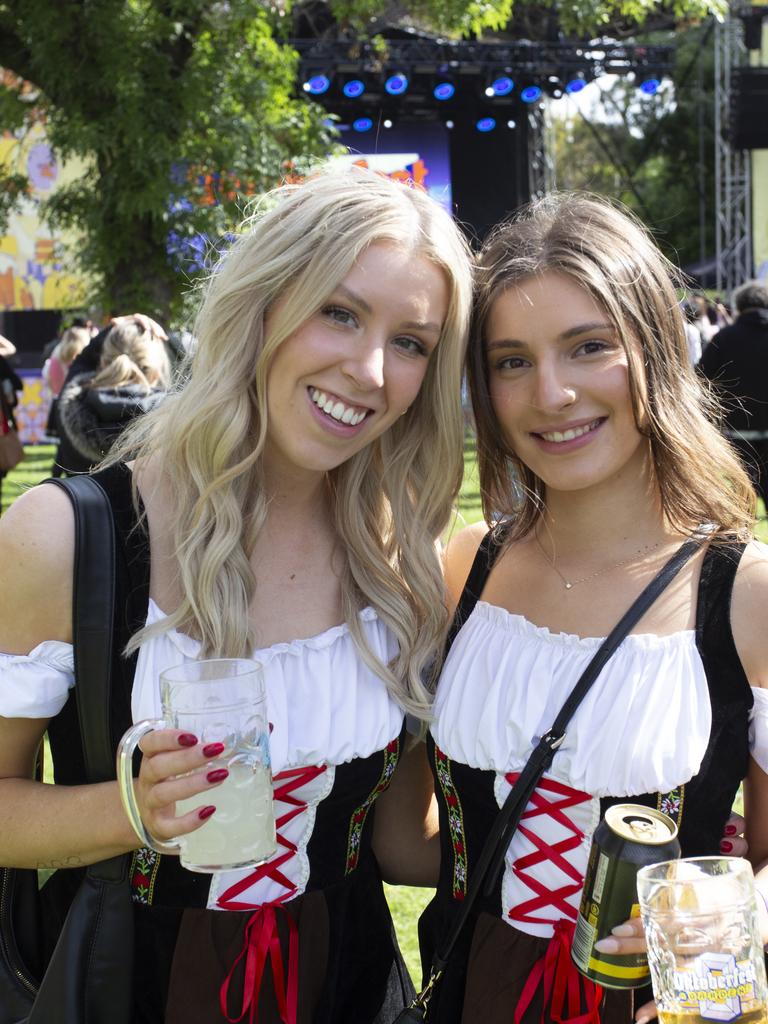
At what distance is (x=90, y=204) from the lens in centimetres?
743

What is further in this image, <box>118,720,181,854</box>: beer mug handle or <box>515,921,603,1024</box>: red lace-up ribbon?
<box>515,921,603,1024</box>: red lace-up ribbon

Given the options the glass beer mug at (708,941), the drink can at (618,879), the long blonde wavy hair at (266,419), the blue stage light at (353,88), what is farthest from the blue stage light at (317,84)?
the glass beer mug at (708,941)

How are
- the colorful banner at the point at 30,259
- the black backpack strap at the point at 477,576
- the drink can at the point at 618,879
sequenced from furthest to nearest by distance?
1. the colorful banner at the point at 30,259
2. the black backpack strap at the point at 477,576
3. the drink can at the point at 618,879

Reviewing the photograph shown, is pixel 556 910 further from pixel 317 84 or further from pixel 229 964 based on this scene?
pixel 317 84

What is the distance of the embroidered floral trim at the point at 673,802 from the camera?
1.61 metres

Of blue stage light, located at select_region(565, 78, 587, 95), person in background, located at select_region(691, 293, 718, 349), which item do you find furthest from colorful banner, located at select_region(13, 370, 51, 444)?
person in background, located at select_region(691, 293, 718, 349)

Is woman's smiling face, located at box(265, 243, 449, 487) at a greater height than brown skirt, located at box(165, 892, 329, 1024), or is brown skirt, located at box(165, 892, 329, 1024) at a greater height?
woman's smiling face, located at box(265, 243, 449, 487)

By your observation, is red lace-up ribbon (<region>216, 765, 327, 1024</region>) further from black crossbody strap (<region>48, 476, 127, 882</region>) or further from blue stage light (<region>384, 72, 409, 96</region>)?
blue stage light (<region>384, 72, 409, 96</region>)

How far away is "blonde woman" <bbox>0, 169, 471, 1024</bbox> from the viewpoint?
162cm

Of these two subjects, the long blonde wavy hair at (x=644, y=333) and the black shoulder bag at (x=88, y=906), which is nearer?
the black shoulder bag at (x=88, y=906)

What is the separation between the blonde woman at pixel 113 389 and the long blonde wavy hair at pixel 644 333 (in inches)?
119

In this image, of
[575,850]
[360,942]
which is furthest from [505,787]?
[360,942]

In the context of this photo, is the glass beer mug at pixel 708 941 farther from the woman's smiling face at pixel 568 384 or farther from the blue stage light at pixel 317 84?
the blue stage light at pixel 317 84

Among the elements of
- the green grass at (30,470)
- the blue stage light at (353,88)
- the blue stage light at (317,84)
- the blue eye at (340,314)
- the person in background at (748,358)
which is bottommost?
the green grass at (30,470)
